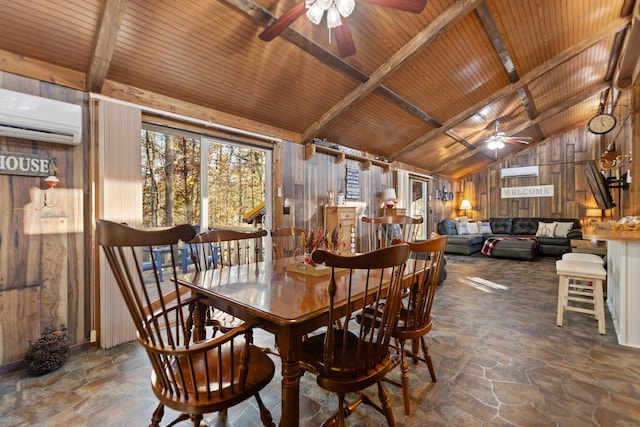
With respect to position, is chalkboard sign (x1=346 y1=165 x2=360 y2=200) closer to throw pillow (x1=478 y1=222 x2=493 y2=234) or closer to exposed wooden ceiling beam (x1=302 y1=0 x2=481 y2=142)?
exposed wooden ceiling beam (x1=302 y1=0 x2=481 y2=142)

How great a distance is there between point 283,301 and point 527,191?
31.7 ft

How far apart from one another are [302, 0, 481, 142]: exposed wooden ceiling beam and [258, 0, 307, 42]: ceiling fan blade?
1.82 metres

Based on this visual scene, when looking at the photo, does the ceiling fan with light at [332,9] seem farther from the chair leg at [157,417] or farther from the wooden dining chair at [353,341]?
the chair leg at [157,417]

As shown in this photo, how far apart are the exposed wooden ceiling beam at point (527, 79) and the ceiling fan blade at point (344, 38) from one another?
3.77m

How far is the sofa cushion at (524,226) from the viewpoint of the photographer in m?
8.02

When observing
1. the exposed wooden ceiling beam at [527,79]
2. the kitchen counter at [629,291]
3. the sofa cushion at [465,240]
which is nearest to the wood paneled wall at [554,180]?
the sofa cushion at [465,240]

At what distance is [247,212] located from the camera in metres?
4.20

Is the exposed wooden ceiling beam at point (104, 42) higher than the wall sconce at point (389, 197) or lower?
higher

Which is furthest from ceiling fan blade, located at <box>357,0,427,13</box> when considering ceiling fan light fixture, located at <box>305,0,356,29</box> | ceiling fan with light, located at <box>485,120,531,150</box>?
ceiling fan with light, located at <box>485,120,531,150</box>

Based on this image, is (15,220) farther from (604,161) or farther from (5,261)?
(604,161)

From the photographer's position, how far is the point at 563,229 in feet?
24.1

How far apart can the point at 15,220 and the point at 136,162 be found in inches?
35.9

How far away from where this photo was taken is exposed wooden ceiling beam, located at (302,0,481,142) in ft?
9.94

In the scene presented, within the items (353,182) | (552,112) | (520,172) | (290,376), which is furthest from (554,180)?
(290,376)
